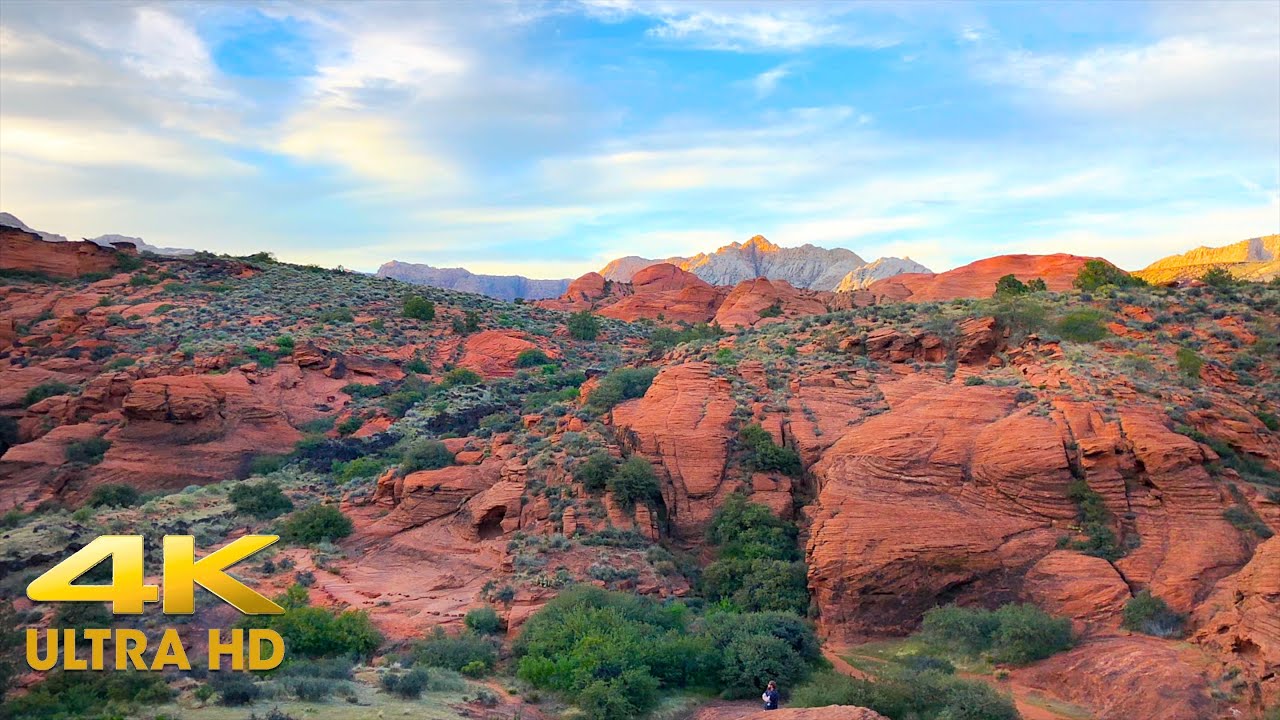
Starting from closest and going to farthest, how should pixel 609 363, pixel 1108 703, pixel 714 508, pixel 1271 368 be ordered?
1. pixel 1108 703
2. pixel 714 508
3. pixel 1271 368
4. pixel 609 363

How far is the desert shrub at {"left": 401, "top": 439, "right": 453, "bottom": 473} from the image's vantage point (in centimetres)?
2522

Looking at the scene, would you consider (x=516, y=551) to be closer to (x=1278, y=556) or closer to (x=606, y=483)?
(x=606, y=483)

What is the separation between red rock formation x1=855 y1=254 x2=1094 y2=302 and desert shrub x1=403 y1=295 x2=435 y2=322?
3026cm

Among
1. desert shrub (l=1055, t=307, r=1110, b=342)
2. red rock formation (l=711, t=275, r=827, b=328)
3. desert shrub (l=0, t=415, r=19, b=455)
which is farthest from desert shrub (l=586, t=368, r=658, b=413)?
red rock formation (l=711, t=275, r=827, b=328)

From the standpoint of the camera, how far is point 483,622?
57.5 ft

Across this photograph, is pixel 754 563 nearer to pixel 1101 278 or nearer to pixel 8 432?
pixel 8 432

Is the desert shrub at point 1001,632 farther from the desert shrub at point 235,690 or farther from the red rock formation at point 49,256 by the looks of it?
the red rock formation at point 49,256

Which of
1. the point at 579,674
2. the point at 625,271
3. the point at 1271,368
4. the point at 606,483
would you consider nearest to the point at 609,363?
the point at 606,483

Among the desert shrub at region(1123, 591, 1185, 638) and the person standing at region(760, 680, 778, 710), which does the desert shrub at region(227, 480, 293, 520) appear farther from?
the desert shrub at region(1123, 591, 1185, 638)

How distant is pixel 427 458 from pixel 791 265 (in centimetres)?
11805

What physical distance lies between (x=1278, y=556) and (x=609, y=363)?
34.5 metres

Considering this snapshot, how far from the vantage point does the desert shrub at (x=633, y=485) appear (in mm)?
22219

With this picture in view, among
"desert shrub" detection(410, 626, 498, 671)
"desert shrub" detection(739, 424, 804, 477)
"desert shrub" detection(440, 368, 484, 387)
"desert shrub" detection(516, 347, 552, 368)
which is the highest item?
"desert shrub" detection(516, 347, 552, 368)

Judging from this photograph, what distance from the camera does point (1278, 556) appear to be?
1548 cm
